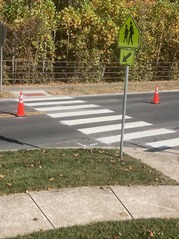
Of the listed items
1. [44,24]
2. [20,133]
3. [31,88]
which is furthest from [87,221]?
[44,24]

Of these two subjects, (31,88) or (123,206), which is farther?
(31,88)

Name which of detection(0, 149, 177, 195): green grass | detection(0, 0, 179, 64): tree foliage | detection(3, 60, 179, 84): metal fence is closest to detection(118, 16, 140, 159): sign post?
detection(0, 149, 177, 195): green grass

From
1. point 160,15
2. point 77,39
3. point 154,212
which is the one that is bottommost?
point 154,212

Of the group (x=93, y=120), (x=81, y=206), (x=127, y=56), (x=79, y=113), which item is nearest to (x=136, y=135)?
(x=93, y=120)

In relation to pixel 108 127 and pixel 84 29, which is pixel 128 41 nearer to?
pixel 108 127

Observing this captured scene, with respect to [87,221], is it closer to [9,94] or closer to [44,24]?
[9,94]

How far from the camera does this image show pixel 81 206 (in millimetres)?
7105

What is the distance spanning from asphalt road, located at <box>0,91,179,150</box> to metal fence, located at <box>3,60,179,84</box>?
196 inches

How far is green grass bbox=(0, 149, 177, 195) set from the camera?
25.8 ft

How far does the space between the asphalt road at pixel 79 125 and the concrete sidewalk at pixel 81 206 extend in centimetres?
388

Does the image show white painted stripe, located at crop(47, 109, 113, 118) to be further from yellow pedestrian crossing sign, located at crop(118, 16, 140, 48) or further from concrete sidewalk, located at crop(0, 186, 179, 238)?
concrete sidewalk, located at crop(0, 186, 179, 238)

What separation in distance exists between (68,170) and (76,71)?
17125mm

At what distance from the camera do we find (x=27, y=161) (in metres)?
9.16

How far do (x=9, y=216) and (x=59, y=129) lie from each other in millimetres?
7064
